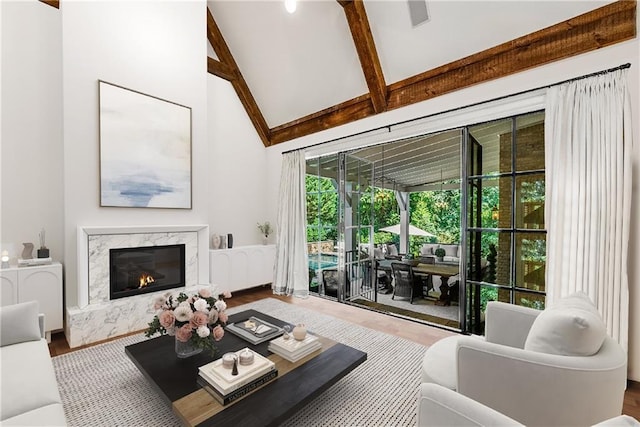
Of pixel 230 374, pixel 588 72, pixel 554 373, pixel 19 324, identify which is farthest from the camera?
pixel 588 72

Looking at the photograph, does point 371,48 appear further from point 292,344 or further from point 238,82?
point 292,344

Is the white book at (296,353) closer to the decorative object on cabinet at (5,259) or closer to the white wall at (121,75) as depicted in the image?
the white wall at (121,75)

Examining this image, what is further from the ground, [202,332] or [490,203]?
[490,203]

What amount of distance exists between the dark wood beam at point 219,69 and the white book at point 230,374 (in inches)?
178

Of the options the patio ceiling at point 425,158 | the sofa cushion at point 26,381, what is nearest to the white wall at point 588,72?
the patio ceiling at point 425,158

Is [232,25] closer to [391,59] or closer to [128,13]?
[128,13]

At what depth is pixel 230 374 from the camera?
5.30ft

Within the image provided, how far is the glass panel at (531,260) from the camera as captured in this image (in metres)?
2.77

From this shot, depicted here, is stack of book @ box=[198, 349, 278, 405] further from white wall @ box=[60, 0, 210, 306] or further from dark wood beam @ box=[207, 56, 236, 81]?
dark wood beam @ box=[207, 56, 236, 81]

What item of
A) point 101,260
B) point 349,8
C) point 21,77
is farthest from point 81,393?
point 349,8

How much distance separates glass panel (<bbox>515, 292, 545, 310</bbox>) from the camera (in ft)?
9.05

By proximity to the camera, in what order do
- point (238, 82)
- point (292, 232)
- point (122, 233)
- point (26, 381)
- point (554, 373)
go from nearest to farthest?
point (554, 373) < point (26, 381) < point (122, 233) < point (292, 232) < point (238, 82)

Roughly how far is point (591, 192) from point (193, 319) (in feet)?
10.6

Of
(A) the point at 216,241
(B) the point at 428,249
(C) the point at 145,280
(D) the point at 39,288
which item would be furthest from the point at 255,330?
(B) the point at 428,249
